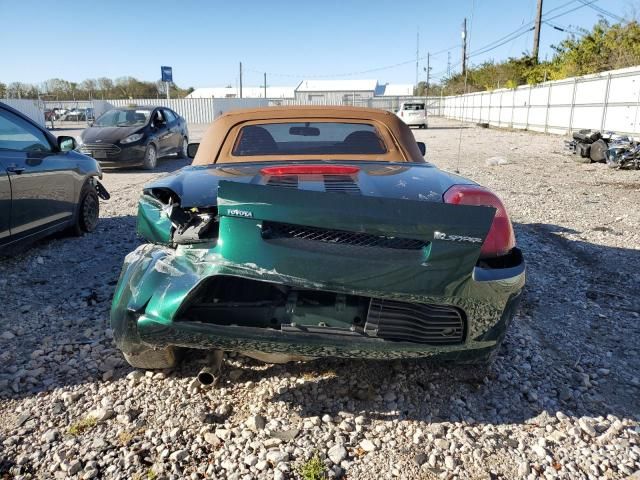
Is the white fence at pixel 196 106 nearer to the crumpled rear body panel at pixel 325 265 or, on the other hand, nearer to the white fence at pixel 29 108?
the white fence at pixel 29 108

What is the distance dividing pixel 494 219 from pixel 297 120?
1.84 m

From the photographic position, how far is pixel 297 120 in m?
3.60

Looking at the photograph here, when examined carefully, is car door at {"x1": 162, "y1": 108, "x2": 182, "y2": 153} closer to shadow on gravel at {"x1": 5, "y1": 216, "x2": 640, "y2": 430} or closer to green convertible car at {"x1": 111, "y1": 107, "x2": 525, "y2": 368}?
shadow on gravel at {"x1": 5, "y1": 216, "x2": 640, "y2": 430}

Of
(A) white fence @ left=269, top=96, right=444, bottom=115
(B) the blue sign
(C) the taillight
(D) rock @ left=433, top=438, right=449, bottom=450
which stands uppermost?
(B) the blue sign

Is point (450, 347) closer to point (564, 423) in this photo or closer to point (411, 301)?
point (411, 301)

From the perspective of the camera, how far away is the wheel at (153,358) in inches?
97.3

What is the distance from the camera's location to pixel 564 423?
234 cm

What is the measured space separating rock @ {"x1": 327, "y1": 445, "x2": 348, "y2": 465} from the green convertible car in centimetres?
41

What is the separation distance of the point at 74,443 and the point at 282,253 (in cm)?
128

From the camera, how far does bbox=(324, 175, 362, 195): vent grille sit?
2.31 m

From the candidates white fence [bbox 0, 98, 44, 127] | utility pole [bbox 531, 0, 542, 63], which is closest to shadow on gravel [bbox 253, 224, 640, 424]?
white fence [bbox 0, 98, 44, 127]

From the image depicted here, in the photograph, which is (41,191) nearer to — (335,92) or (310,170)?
(310,170)

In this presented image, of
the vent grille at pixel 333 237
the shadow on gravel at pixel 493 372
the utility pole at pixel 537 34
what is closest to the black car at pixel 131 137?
the shadow on gravel at pixel 493 372

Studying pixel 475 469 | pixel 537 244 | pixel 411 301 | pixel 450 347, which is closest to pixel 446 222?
pixel 411 301
